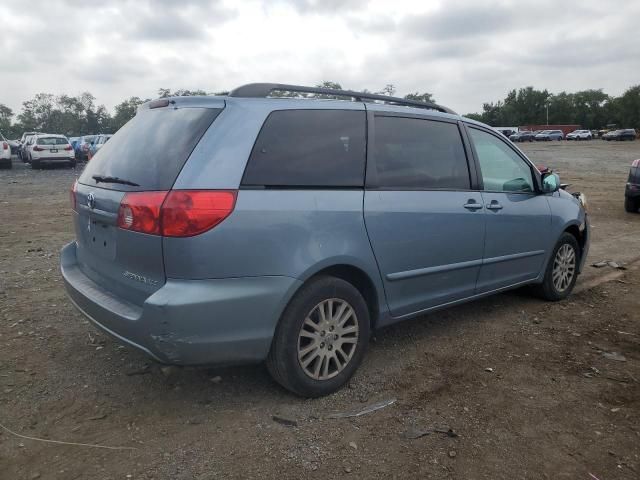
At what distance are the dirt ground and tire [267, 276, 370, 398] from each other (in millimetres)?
131

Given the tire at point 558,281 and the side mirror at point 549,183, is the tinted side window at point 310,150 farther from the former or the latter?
the tire at point 558,281

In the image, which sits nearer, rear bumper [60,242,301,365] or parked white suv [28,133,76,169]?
rear bumper [60,242,301,365]

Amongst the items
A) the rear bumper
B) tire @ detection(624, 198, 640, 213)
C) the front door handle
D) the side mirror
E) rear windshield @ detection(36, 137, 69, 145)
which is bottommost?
tire @ detection(624, 198, 640, 213)

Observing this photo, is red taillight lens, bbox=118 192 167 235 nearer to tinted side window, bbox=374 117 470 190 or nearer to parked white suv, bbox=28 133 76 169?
tinted side window, bbox=374 117 470 190

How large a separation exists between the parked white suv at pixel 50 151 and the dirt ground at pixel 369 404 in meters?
22.7

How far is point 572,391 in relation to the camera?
3.49 meters

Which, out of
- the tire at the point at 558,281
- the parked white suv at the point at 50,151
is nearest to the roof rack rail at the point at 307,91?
the tire at the point at 558,281

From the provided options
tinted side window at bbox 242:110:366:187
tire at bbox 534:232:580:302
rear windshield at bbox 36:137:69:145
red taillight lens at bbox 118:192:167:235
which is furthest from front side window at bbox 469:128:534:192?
rear windshield at bbox 36:137:69:145

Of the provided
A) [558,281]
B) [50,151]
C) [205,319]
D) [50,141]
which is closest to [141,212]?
[205,319]

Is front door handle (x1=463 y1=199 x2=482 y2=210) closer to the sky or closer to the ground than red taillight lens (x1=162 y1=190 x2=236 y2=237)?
closer to the ground

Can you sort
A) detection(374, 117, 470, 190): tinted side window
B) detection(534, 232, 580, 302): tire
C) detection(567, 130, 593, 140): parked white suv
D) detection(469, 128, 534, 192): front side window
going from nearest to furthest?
1. detection(374, 117, 470, 190): tinted side window
2. detection(469, 128, 534, 192): front side window
3. detection(534, 232, 580, 302): tire
4. detection(567, 130, 593, 140): parked white suv

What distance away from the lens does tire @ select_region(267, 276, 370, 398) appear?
124 inches

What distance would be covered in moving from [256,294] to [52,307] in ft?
9.40

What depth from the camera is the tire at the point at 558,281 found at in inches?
207
